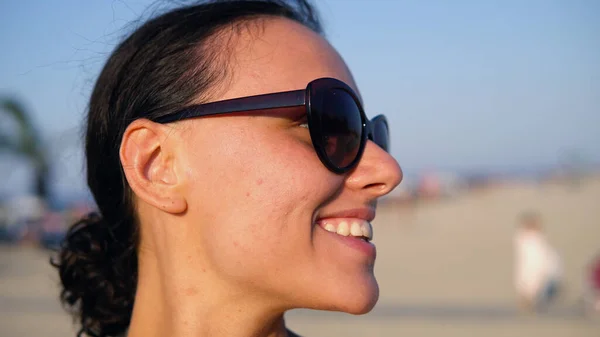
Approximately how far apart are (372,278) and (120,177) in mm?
962

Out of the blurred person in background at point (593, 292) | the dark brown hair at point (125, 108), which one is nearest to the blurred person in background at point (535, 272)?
the blurred person in background at point (593, 292)

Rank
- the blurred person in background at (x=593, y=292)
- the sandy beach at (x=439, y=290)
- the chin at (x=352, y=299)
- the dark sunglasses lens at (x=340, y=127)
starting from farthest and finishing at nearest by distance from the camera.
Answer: the blurred person in background at (x=593, y=292) < the sandy beach at (x=439, y=290) < the dark sunglasses lens at (x=340, y=127) < the chin at (x=352, y=299)

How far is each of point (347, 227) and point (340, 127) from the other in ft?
1.00

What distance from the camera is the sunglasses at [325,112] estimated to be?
5.44 ft

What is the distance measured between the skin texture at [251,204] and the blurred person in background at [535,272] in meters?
8.92

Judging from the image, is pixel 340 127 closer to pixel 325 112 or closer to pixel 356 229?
pixel 325 112

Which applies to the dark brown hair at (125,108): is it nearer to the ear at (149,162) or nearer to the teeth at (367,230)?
the ear at (149,162)

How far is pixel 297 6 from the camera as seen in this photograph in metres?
2.19

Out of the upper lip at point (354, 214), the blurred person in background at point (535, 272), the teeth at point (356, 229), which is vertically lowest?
the blurred person in background at point (535, 272)

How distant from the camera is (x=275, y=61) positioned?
1740 millimetres

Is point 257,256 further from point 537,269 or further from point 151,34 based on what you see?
point 537,269

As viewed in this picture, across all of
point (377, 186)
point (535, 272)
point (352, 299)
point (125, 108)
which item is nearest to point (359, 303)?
point (352, 299)

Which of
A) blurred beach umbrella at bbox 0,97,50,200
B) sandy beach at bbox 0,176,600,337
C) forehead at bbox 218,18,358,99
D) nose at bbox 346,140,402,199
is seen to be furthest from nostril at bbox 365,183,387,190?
blurred beach umbrella at bbox 0,97,50,200

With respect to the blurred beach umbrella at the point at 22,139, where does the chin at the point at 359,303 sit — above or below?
above
